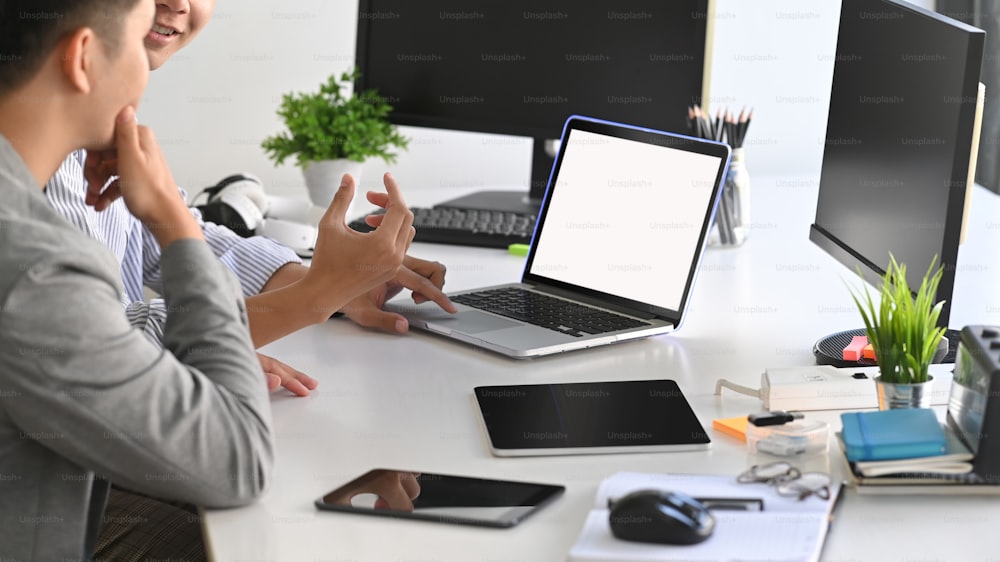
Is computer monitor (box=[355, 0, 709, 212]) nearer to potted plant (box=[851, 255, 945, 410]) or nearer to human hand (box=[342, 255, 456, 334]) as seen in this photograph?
human hand (box=[342, 255, 456, 334])

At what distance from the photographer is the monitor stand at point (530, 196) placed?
7.18ft

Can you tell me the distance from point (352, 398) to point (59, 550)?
0.36 metres

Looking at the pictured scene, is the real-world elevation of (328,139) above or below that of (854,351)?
above

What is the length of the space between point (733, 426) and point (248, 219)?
102 centimetres

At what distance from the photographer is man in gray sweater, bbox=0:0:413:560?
894mm

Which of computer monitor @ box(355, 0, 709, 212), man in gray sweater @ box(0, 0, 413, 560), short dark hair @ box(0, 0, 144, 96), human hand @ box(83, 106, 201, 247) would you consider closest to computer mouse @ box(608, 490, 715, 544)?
man in gray sweater @ box(0, 0, 413, 560)

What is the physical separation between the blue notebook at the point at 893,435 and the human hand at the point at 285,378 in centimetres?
57

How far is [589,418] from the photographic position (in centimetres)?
117

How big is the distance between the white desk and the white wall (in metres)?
0.88

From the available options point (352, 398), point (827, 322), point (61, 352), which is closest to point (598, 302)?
point (827, 322)

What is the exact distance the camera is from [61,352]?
89 centimetres

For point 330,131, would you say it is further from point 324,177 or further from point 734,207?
point 734,207

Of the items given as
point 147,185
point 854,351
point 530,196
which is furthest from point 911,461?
point 530,196

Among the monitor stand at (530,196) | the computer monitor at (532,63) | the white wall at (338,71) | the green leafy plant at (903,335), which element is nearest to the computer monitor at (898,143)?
the green leafy plant at (903,335)
